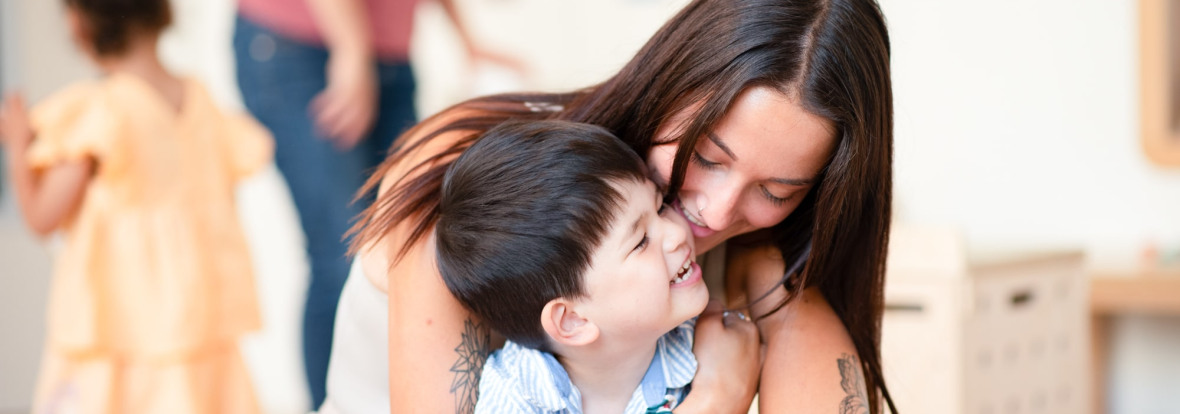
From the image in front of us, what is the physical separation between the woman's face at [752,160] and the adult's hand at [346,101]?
0.95m

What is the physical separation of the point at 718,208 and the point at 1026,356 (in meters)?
1.14

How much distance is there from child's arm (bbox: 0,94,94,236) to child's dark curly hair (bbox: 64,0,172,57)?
189 millimetres

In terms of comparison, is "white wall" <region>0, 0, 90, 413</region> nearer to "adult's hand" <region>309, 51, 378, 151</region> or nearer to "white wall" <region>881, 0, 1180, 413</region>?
"adult's hand" <region>309, 51, 378, 151</region>

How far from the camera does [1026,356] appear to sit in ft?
5.92

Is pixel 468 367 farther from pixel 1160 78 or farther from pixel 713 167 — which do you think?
pixel 1160 78

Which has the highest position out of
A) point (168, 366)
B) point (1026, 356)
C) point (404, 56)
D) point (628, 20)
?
point (404, 56)

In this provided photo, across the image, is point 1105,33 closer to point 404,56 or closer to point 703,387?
point 404,56

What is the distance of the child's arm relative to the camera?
6.06 feet

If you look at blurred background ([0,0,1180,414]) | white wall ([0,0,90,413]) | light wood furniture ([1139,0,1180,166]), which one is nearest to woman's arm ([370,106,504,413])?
blurred background ([0,0,1180,414])

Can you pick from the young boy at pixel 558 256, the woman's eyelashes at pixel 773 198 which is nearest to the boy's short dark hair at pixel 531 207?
the young boy at pixel 558 256

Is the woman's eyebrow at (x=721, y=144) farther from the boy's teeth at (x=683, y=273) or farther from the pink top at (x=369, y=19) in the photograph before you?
the pink top at (x=369, y=19)

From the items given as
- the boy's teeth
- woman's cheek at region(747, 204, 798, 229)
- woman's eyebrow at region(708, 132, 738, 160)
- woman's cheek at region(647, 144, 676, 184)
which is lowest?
the boy's teeth

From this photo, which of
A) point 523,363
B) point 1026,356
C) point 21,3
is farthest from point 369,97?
point 21,3

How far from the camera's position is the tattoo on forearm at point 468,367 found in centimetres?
95
